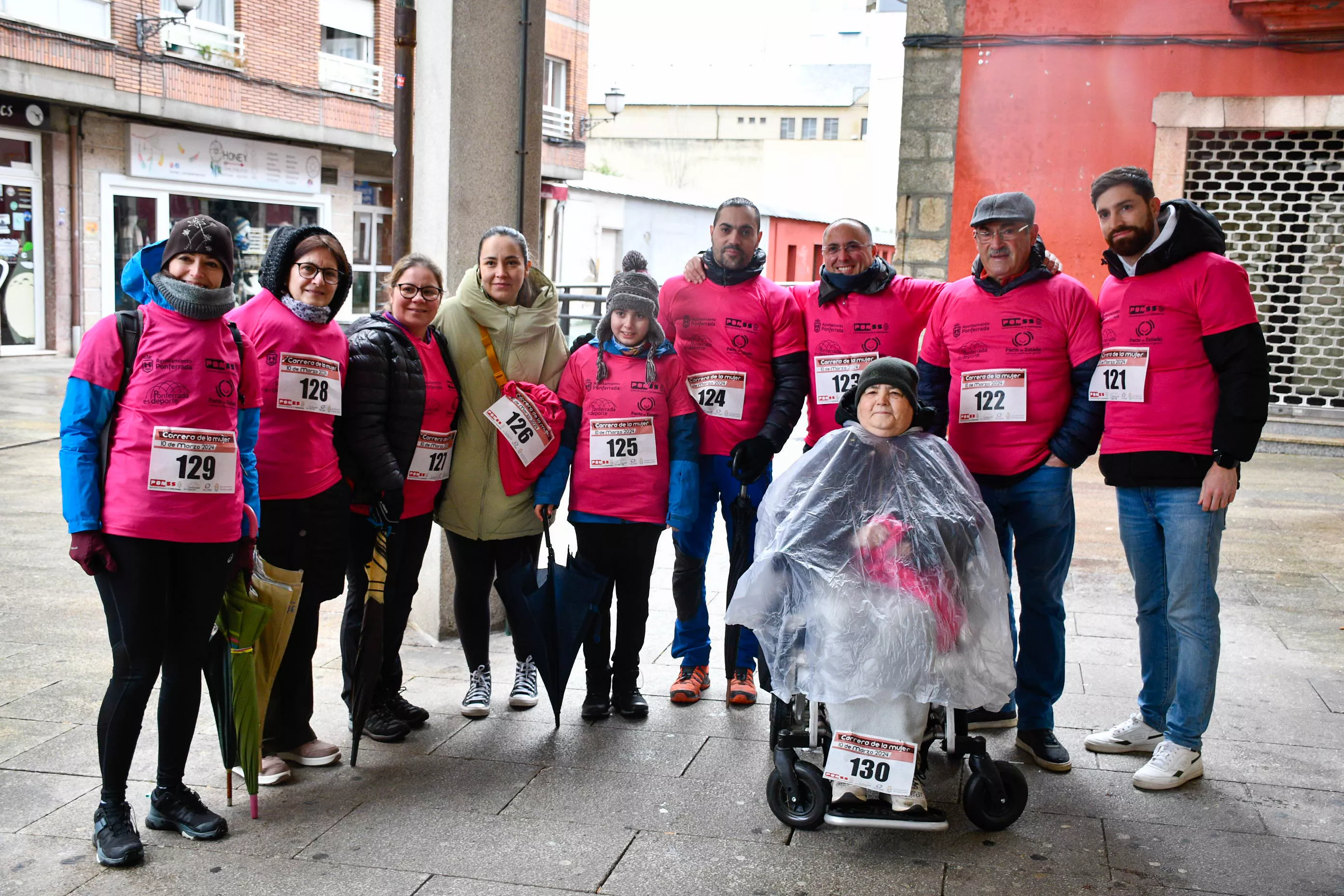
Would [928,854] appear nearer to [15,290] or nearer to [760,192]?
[15,290]

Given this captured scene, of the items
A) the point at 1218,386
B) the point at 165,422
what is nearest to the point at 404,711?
the point at 165,422

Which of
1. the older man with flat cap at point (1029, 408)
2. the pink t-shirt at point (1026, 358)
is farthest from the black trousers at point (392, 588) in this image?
the pink t-shirt at point (1026, 358)

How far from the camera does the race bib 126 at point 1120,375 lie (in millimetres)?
4082

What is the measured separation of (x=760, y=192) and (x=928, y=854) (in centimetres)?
5517

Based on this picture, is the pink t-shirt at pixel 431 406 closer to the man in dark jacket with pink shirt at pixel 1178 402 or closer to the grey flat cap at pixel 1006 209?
the grey flat cap at pixel 1006 209

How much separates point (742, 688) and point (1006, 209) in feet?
6.87

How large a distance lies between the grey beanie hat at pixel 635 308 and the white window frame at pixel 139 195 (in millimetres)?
Answer: 14613

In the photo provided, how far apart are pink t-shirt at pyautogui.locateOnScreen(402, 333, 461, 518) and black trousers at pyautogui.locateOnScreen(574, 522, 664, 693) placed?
1.91ft

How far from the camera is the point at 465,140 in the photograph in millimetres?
5512

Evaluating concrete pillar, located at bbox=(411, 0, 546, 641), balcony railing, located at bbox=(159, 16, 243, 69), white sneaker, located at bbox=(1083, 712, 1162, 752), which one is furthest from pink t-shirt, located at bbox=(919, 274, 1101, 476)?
balcony railing, located at bbox=(159, 16, 243, 69)

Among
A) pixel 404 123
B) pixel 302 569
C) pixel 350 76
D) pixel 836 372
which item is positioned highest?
pixel 350 76

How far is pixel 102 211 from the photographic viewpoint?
18.6m

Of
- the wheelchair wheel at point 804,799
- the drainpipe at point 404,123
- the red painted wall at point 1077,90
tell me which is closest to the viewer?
the wheelchair wheel at point 804,799

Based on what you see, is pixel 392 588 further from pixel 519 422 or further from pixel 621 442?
pixel 621 442
